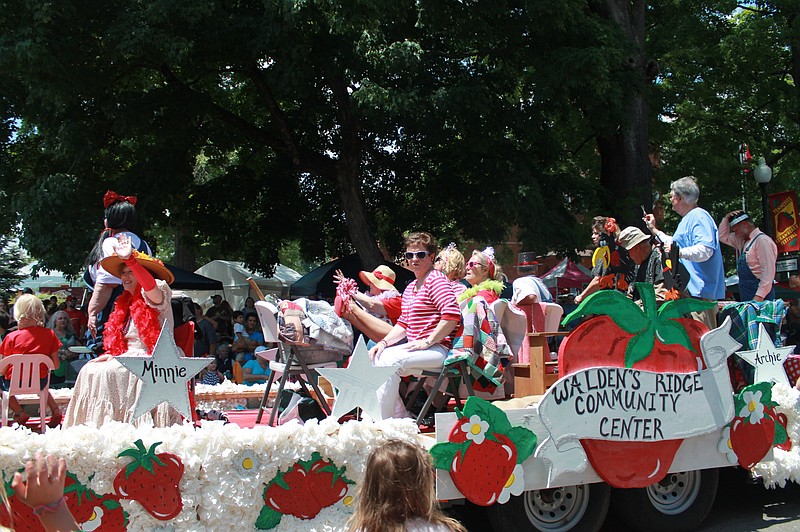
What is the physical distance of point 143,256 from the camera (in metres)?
5.26

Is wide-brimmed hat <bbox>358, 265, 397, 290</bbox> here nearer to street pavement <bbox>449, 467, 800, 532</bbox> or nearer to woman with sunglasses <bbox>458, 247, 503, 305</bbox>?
woman with sunglasses <bbox>458, 247, 503, 305</bbox>

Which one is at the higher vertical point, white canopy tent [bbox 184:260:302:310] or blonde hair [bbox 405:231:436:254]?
white canopy tent [bbox 184:260:302:310]

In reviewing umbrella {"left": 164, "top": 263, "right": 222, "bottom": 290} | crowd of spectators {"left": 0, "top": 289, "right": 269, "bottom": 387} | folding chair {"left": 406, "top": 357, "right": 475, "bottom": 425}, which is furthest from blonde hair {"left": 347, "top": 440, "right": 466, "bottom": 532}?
umbrella {"left": 164, "top": 263, "right": 222, "bottom": 290}

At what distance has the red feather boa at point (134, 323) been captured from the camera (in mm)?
5172

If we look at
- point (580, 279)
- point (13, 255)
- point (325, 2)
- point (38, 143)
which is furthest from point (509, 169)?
point (13, 255)

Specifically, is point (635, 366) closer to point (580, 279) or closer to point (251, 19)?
point (251, 19)

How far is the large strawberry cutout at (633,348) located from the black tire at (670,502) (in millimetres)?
280

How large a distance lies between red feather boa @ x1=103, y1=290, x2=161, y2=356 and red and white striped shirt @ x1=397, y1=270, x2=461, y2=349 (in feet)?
5.51

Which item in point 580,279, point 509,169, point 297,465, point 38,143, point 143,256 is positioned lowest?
point 297,465

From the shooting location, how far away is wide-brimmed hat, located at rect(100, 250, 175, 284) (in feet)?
17.0

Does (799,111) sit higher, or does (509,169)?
(799,111)

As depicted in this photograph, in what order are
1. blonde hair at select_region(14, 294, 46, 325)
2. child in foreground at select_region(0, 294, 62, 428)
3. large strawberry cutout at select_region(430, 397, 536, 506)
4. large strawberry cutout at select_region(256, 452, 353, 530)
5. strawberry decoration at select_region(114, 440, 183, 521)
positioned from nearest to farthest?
1. strawberry decoration at select_region(114, 440, 183, 521)
2. large strawberry cutout at select_region(256, 452, 353, 530)
3. large strawberry cutout at select_region(430, 397, 536, 506)
4. child in foreground at select_region(0, 294, 62, 428)
5. blonde hair at select_region(14, 294, 46, 325)

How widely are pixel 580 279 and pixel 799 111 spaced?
6.16 m

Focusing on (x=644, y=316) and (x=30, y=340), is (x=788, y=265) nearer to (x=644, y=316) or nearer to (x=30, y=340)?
(x=644, y=316)
